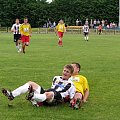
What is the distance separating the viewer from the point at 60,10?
94.2 m

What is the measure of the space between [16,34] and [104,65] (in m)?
11.5

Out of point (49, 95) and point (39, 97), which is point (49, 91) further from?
point (39, 97)

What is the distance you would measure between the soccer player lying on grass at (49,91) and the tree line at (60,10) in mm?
82227

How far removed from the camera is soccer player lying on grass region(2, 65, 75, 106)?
862cm

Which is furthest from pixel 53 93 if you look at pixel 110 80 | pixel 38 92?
pixel 110 80

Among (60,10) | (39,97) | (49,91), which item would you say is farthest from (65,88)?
(60,10)

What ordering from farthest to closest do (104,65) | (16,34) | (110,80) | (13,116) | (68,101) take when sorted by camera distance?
(16,34)
(104,65)
(110,80)
(68,101)
(13,116)

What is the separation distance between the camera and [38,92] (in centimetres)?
875

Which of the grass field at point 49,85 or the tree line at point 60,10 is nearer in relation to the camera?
the grass field at point 49,85

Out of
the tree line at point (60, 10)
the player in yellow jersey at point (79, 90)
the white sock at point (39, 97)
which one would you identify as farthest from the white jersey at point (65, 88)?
the tree line at point (60, 10)

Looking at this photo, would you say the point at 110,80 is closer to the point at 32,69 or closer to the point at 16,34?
the point at 32,69

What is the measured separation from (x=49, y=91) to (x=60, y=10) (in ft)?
282

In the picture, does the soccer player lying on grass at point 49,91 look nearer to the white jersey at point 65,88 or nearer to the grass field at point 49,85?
the white jersey at point 65,88

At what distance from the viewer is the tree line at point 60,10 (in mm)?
91562
